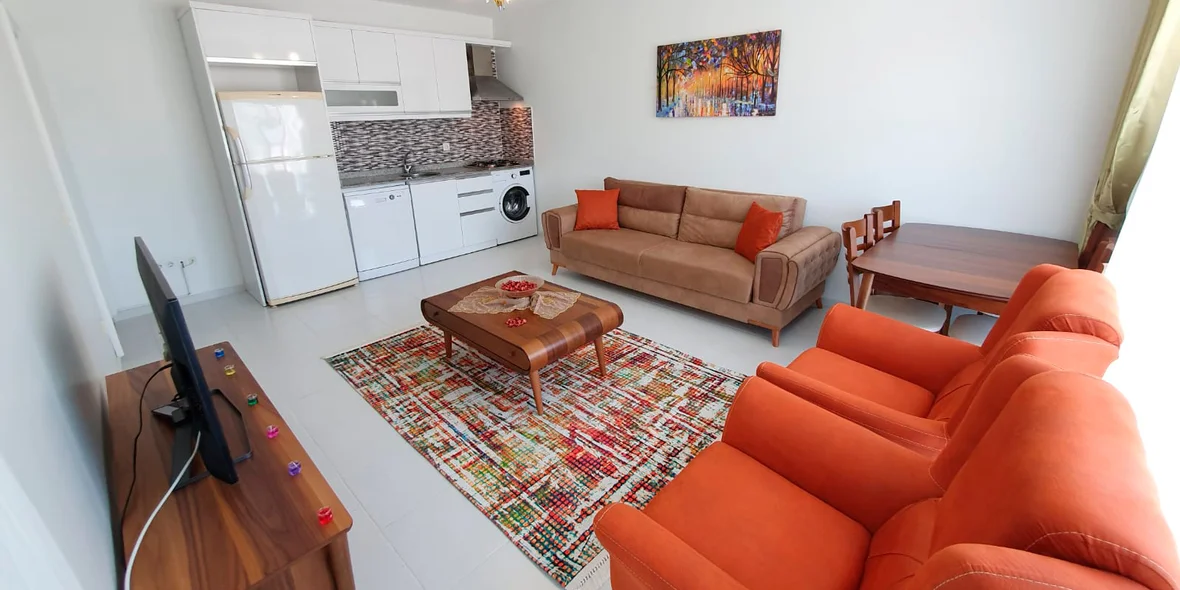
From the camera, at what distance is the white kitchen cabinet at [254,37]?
346 centimetres

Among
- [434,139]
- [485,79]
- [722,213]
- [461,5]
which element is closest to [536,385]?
[722,213]

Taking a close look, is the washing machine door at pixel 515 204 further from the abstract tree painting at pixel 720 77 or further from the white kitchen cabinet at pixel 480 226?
the abstract tree painting at pixel 720 77

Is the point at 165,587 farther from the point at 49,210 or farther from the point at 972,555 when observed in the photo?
the point at 49,210

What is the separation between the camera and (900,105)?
3105mm

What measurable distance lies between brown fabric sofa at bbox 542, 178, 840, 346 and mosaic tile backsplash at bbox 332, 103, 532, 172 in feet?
5.86

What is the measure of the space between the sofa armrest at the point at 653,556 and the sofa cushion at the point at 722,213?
2.82 meters

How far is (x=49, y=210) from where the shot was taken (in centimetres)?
203

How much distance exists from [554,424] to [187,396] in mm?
1513

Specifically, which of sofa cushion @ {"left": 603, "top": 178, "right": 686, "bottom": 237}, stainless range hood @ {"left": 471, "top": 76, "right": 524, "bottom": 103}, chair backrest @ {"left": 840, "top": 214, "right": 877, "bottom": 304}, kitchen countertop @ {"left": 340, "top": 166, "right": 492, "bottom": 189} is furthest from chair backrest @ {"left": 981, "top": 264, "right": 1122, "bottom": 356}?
stainless range hood @ {"left": 471, "top": 76, "right": 524, "bottom": 103}

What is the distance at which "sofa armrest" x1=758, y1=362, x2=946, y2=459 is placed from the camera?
4.52 feet

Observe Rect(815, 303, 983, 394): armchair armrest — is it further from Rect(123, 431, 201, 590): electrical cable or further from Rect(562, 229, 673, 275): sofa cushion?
Rect(123, 431, 201, 590): electrical cable

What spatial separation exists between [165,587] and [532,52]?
17.7ft

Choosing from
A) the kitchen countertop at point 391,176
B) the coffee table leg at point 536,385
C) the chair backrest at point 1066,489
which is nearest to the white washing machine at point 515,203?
the kitchen countertop at point 391,176

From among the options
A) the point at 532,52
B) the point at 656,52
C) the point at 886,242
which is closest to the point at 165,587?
the point at 886,242
